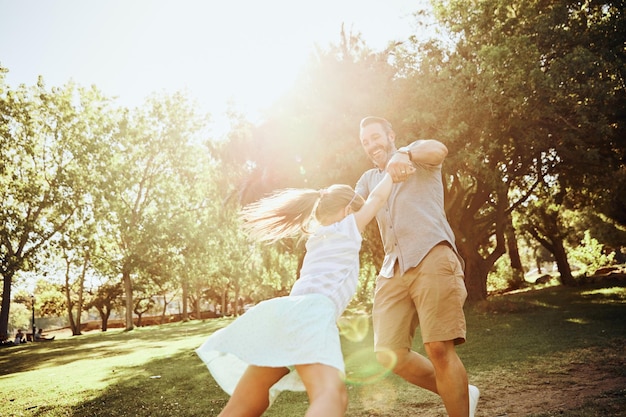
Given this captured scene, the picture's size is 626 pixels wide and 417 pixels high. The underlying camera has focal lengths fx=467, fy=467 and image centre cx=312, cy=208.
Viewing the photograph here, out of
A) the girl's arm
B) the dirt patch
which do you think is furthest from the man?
the dirt patch

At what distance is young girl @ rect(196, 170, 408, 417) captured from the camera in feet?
7.43

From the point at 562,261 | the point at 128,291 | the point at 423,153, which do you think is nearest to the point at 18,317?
the point at 128,291

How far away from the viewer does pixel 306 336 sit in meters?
2.31

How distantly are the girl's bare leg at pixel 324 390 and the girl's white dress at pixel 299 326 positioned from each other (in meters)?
0.04

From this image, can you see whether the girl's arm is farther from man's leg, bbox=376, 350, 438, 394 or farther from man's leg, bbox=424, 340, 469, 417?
man's leg, bbox=376, 350, 438, 394

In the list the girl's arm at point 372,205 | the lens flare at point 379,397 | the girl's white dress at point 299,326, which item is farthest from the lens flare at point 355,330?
the girl's white dress at point 299,326

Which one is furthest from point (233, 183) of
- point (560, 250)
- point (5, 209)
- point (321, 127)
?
point (560, 250)

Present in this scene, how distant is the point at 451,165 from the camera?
12602 millimetres

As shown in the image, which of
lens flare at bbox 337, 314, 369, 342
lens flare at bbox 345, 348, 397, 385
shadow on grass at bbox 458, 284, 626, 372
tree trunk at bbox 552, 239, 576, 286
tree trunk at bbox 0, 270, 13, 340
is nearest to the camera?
lens flare at bbox 345, 348, 397, 385

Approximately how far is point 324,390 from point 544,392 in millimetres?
4070

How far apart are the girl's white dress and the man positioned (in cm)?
91

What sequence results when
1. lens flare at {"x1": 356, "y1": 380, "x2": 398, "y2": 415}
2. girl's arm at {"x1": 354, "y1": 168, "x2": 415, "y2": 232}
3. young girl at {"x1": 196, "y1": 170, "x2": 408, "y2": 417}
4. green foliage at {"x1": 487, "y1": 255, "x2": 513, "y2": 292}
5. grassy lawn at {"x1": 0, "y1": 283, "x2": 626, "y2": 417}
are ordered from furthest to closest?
green foliage at {"x1": 487, "y1": 255, "x2": 513, "y2": 292}
grassy lawn at {"x1": 0, "y1": 283, "x2": 626, "y2": 417}
lens flare at {"x1": 356, "y1": 380, "x2": 398, "y2": 415}
girl's arm at {"x1": 354, "y1": 168, "x2": 415, "y2": 232}
young girl at {"x1": 196, "y1": 170, "x2": 408, "y2": 417}

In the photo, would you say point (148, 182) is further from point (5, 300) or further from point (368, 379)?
point (368, 379)

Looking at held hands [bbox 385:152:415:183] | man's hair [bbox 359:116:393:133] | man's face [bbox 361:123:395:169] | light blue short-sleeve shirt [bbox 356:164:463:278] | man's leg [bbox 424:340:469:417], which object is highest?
man's hair [bbox 359:116:393:133]
